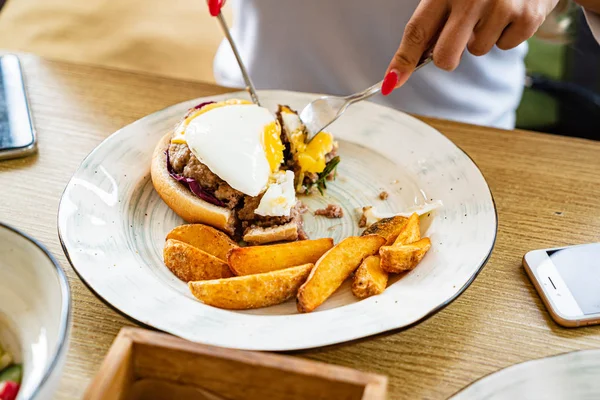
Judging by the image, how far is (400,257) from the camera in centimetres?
162

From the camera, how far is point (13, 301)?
4.00 feet

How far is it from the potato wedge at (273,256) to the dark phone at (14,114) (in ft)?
3.17

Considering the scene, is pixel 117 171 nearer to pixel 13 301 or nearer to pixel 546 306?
pixel 13 301

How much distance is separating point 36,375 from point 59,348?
4.3 inches

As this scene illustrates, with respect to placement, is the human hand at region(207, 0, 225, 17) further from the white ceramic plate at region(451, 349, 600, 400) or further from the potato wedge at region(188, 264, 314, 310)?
the white ceramic plate at region(451, 349, 600, 400)

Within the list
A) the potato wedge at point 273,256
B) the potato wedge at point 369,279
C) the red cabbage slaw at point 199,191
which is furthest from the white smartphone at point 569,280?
the red cabbage slaw at point 199,191

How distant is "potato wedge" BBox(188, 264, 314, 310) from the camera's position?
150 centimetres

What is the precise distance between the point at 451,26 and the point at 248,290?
1.04 m

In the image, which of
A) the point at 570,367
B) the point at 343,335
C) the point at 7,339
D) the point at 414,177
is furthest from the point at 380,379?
the point at 414,177

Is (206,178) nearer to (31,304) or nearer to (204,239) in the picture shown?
(204,239)

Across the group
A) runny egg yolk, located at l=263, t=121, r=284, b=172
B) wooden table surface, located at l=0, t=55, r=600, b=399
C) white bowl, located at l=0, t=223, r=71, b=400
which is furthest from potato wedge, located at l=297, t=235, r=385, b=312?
white bowl, located at l=0, t=223, r=71, b=400

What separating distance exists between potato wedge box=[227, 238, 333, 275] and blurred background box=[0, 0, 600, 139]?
2.55 metres

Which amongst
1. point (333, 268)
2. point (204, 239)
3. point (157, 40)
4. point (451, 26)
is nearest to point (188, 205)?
point (204, 239)

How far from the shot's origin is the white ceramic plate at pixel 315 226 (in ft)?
4.62
